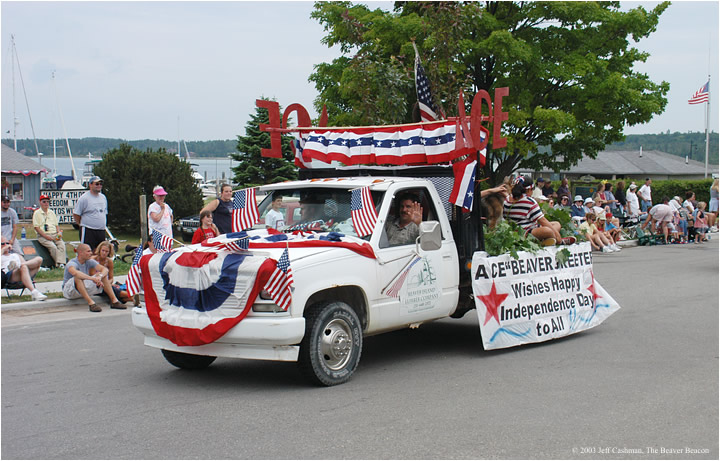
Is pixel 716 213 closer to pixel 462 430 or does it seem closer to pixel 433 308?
pixel 433 308

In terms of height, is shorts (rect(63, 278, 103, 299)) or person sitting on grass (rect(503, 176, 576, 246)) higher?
person sitting on grass (rect(503, 176, 576, 246))

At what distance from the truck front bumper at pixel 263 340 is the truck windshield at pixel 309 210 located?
1.43 metres

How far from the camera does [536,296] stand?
898cm

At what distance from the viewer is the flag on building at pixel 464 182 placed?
8.22 metres

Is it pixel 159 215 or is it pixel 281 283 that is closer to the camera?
pixel 281 283

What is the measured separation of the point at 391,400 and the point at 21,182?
32510 millimetres

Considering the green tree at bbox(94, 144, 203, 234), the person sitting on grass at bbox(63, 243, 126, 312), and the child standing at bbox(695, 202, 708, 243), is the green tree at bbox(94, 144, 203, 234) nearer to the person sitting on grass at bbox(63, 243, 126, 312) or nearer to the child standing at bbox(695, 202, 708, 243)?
the person sitting on grass at bbox(63, 243, 126, 312)

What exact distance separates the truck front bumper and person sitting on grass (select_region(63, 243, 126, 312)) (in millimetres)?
5744

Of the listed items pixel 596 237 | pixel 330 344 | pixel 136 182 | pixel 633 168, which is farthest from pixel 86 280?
pixel 633 168

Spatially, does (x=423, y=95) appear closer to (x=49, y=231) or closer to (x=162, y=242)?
(x=162, y=242)

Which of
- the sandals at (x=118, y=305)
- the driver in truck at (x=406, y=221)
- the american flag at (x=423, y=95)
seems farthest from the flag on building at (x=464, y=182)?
the sandals at (x=118, y=305)

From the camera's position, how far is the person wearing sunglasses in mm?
15273

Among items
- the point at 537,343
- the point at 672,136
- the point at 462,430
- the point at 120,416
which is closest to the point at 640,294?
the point at 537,343

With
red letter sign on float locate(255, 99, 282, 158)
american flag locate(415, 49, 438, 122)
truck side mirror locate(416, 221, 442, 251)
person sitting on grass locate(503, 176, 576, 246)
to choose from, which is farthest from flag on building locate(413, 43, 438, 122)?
truck side mirror locate(416, 221, 442, 251)
